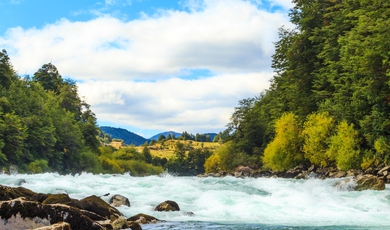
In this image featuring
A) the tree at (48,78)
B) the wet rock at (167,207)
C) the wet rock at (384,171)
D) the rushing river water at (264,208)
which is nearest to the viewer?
the rushing river water at (264,208)

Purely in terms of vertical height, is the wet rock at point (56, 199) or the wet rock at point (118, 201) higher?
the wet rock at point (56, 199)

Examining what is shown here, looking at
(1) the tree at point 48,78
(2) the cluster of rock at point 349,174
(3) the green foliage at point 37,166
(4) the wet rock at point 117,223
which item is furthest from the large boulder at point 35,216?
(1) the tree at point 48,78

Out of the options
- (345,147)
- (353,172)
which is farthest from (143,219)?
(345,147)

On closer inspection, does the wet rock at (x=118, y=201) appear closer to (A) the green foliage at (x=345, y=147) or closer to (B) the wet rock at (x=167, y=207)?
(B) the wet rock at (x=167, y=207)

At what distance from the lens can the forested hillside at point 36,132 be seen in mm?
68875

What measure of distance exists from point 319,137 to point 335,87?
692 centimetres

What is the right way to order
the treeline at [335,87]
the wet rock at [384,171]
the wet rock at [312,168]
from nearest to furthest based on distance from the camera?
1. the wet rock at [384,171]
2. the treeline at [335,87]
3. the wet rock at [312,168]

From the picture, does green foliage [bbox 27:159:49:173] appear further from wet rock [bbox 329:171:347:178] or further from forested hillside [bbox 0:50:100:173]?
wet rock [bbox 329:171:347:178]

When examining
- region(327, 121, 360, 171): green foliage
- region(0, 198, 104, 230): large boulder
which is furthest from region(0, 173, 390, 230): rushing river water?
region(327, 121, 360, 171): green foliage

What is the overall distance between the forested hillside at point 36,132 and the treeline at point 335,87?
40.6 metres

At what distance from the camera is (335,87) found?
185 feet

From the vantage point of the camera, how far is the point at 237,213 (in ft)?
71.8

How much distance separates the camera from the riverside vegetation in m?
45.8

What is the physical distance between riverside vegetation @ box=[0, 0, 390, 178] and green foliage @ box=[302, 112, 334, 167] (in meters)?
0.13
